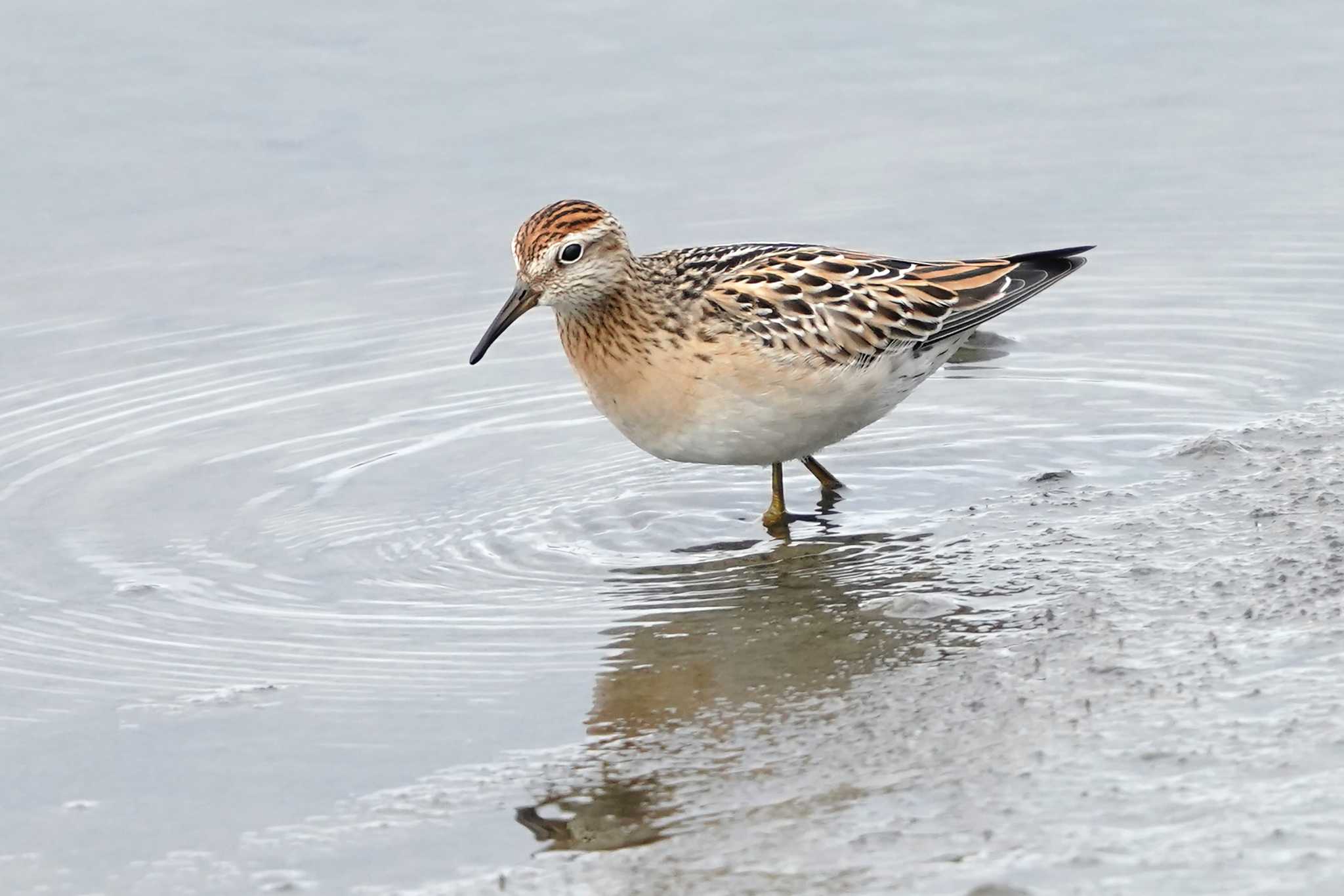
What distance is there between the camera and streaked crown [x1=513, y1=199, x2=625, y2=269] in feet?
27.5

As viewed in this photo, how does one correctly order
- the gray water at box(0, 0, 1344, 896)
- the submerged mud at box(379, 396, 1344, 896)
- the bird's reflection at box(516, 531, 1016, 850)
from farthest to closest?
the bird's reflection at box(516, 531, 1016, 850)
the gray water at box(0, 0, 1344, 896)
the submerged mud at box(379, 396, 1344, 896)

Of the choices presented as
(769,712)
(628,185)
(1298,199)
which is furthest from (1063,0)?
(769,712)

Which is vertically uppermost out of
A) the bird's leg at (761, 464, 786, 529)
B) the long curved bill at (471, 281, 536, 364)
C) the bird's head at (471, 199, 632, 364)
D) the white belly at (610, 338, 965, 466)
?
the bird's head at (471, 199, 632, 364)

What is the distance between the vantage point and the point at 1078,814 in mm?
5316

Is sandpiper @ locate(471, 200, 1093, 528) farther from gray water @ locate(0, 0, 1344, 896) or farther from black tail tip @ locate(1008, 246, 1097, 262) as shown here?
black tail tip @ locate(1008, 246, 1097, 262)

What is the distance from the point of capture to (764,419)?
8.41 meters

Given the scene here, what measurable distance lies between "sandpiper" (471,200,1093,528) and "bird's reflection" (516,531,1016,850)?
57cm

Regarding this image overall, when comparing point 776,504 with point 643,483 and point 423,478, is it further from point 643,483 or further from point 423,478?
point 423,478

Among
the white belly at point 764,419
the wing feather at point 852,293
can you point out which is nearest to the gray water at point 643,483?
the white belly at point 764,419

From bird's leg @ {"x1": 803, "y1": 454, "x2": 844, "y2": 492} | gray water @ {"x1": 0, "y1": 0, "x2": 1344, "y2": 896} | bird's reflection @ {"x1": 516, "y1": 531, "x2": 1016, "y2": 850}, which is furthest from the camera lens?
bird's leg @ {"x1": 803, "y1": 454, "x2": 844, "y2": 492}

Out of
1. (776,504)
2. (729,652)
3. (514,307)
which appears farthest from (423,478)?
(729,652)

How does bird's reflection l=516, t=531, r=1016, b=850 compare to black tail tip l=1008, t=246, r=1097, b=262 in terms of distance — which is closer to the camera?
bird's reflection l=516, t=531, r=1016, b=850

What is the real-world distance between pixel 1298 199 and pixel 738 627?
664cm

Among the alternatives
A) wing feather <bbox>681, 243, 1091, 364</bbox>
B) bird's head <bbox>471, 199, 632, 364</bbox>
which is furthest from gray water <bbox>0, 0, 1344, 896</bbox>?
bird's head <bbox>471, 199, 632, 364</bbox>
